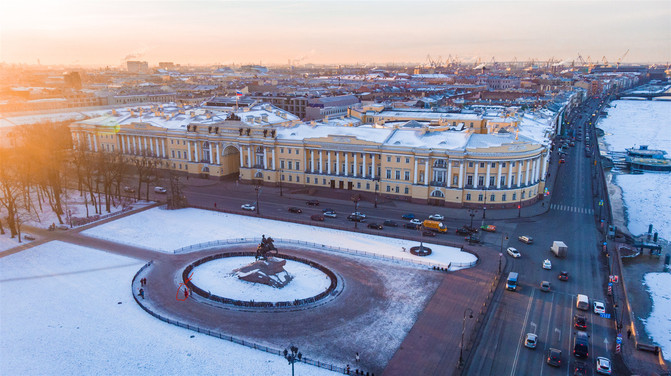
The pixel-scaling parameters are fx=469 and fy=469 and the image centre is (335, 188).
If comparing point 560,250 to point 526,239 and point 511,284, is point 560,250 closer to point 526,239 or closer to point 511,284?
point 526,239

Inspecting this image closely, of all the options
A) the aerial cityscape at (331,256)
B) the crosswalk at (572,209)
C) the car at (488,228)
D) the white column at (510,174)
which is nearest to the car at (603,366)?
the aerial cityscape at (331,256)

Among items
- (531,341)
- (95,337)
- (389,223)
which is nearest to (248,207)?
(389,223)

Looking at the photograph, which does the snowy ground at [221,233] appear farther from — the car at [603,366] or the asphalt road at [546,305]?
the car at [603,366]

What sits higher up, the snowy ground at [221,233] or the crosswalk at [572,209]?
the snowy ground at [221,233]

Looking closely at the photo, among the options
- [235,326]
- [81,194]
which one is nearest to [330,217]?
[235,326]

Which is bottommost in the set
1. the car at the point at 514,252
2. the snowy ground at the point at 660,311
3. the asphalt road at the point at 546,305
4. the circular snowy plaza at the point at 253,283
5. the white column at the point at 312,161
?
the snowy ground at the point at 660,311

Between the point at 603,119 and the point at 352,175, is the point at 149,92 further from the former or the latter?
the point at 603,119
